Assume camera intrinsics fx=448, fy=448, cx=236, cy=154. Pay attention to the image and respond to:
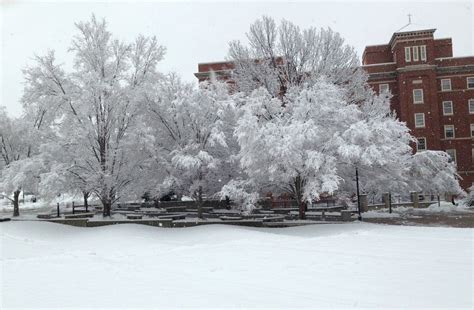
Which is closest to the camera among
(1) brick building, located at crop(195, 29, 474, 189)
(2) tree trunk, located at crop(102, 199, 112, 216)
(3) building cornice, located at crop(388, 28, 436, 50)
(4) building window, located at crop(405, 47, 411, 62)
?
(2) tree trunk, located at crop(102, 199, 112, 216)

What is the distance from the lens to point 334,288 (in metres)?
8.49

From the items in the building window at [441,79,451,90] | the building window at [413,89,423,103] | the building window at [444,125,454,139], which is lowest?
the building window at [444,125,454,139]

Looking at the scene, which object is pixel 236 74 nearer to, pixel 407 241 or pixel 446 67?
pixel 407 241

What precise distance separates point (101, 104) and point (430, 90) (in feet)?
135

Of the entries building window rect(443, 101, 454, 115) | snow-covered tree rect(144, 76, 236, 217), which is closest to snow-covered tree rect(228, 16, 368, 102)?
snow-covered tree rect(144, 76, 236, 217)

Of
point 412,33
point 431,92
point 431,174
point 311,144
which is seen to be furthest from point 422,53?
point 311,144

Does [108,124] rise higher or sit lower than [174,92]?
lower

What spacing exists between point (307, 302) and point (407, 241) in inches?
322

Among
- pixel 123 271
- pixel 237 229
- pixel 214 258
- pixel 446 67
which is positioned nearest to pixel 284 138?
pixel 237 229

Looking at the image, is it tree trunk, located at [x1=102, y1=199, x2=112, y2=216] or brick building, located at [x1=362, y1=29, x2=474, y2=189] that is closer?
tree trunk, located at [x1=102, y1=199, x2=112, y2=216]

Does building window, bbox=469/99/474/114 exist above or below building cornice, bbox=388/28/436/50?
below

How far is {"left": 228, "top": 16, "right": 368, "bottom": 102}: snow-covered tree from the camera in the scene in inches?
1119

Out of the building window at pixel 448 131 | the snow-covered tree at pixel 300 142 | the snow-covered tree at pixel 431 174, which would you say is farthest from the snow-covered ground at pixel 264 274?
the building window at pixel 448 131

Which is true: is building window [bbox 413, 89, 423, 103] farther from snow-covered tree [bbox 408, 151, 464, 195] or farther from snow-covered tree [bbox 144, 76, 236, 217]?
snow-covered tree [bbox 144, 76, 236, 217]
